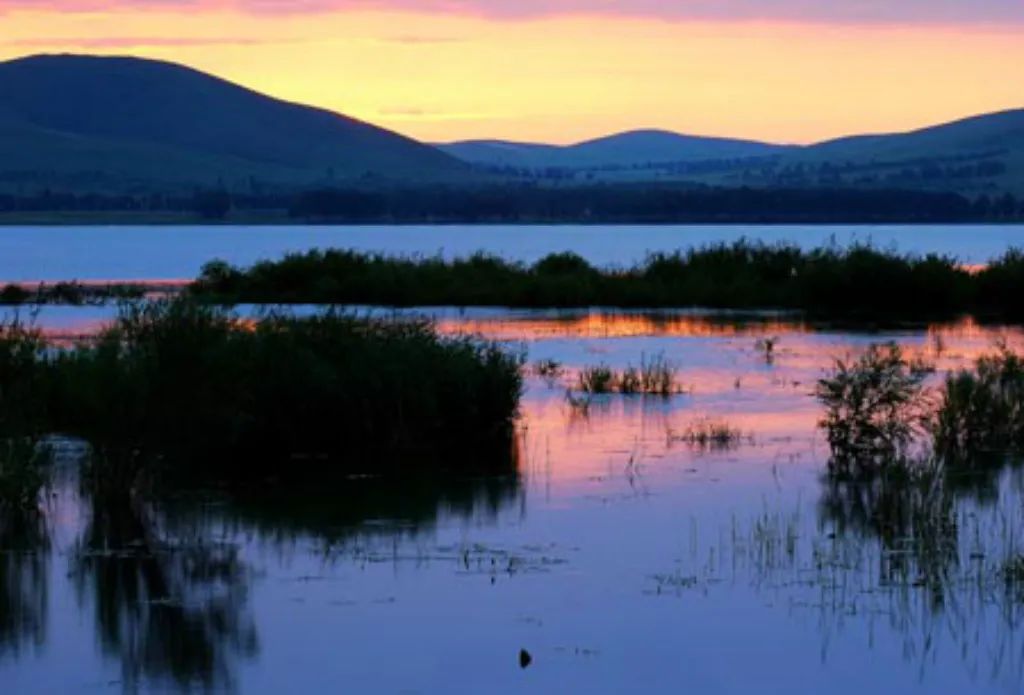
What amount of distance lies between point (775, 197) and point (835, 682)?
492 ft

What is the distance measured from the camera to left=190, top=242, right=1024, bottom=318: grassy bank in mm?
40219

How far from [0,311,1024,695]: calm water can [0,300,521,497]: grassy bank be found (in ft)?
2.86

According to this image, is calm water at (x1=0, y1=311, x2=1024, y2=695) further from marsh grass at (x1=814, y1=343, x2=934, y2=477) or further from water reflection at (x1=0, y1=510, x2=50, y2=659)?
marsh grass at (x1=814, y1=343, x2=934, y2=477)

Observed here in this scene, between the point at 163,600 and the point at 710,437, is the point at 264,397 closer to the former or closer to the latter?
the point at 710,437

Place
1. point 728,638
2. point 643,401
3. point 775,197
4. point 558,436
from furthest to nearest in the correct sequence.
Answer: point 775,197 < point 643,401 < point 558,436 < point 728,638

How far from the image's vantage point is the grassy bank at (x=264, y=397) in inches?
655

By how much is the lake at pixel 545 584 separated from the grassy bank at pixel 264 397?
623 millimetres

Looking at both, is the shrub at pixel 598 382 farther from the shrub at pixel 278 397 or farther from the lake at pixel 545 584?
the lake at pixel 545 584

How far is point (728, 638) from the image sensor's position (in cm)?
1185

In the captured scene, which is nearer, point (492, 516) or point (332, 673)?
point (332, 673)

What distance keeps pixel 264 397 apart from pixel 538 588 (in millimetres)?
6593

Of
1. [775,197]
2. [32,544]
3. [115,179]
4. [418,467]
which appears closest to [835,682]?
[32,544]

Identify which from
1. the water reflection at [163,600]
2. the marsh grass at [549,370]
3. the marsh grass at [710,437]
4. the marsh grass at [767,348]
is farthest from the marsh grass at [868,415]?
the marsh grass at [767,348]

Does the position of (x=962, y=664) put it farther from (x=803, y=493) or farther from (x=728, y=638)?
(x=803, y=493)
